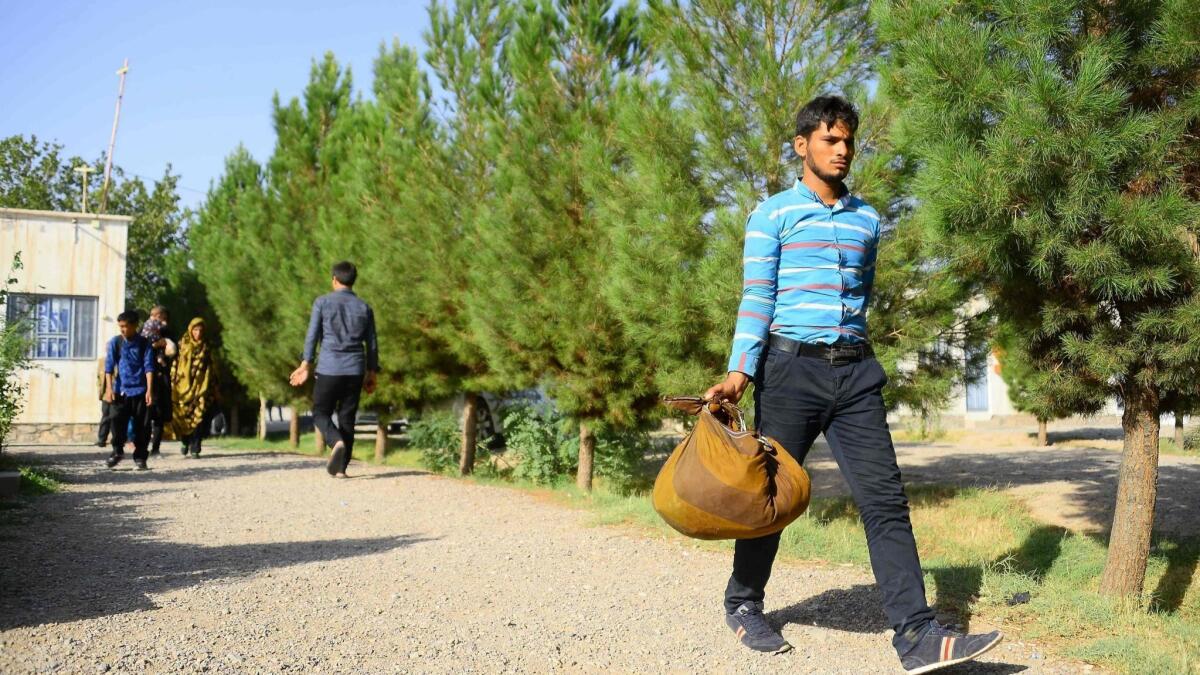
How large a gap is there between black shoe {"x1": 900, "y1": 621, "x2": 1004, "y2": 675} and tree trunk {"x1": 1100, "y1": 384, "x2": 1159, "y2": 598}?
1.91 metres

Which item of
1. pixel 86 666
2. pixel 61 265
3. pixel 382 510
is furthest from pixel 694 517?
pixel 61 265

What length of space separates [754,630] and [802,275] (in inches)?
56.9

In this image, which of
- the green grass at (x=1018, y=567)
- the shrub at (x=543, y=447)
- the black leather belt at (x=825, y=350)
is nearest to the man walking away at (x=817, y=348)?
the black leather belt at (x=825, y=350)

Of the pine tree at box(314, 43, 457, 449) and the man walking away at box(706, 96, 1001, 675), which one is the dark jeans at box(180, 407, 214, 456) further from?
the man walking away at box(706, 96, 1001, 675)

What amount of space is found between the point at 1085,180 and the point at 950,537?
3658 mm

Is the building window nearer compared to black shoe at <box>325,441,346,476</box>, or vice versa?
black shoe at <box>325,441,346,476</box>

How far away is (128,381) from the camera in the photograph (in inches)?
458

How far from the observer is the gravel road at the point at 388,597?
3855mm

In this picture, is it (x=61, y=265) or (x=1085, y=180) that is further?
(x=61, y=265)

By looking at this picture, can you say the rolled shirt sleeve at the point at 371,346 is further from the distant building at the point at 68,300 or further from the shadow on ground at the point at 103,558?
the distant building at the point at 68,300

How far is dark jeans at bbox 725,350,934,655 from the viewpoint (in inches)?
147

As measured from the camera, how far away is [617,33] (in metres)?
9.45

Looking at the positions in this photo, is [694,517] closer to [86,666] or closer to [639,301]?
[86,666]

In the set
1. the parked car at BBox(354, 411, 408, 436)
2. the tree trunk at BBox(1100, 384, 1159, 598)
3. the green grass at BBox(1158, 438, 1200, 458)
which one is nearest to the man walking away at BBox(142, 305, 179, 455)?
the parked car at BBox(354, 411, 408, 436)
